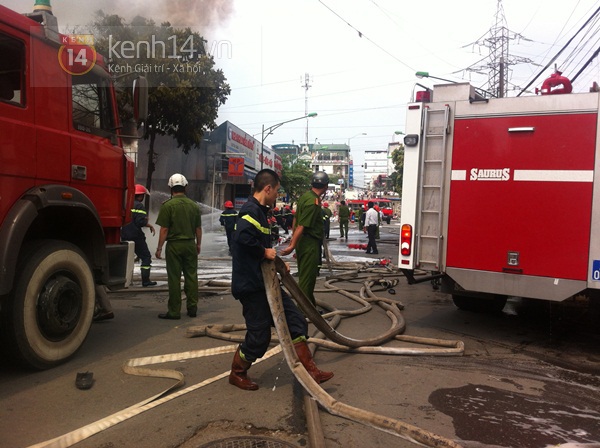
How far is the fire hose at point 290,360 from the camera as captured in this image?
10.3 feet

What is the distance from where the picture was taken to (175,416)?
3494 mm

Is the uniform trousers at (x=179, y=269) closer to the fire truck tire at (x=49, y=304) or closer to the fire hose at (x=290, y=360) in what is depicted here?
the fire hose at (x=290, y=360)

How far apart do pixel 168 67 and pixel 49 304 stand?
12.7 meters

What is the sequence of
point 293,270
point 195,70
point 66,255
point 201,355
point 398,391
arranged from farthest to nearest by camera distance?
1. point 195,70
2. point 293,270
3. point 201,355
4. point 66,255
5. point 398,391

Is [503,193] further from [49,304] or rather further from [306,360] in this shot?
[49,304]

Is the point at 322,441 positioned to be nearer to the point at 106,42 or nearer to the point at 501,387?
the point at 501,387

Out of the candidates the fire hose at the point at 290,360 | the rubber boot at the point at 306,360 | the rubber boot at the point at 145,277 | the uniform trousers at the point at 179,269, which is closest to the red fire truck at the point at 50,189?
the fire hose at the point at 290,360

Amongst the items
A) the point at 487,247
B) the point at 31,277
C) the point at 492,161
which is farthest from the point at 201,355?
the point at 492,161

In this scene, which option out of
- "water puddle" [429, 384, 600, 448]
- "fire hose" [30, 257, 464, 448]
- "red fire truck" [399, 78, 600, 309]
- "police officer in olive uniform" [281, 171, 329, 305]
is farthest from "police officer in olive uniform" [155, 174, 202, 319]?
"water puddle" [429, 384, 600, 448]

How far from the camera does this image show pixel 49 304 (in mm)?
4340

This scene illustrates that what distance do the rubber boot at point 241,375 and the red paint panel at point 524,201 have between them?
291cm

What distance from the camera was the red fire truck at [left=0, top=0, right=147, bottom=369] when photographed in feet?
13.2

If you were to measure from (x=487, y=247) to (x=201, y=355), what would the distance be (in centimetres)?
336

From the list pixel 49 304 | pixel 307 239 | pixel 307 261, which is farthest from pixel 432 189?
pixel 49 304
